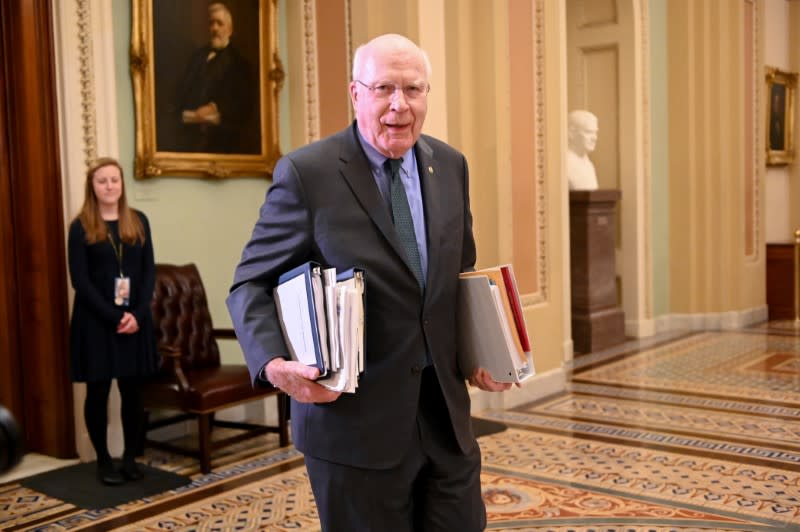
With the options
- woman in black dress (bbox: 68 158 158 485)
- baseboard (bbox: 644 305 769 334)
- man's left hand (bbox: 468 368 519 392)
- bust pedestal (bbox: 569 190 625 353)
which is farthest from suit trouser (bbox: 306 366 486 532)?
baseboard (bbox: 644 305 769 334)

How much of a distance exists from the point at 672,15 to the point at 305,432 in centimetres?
897

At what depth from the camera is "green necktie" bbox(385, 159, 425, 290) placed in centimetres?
224

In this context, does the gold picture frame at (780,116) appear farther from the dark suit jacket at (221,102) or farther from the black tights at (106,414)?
the black tights at (106,414)

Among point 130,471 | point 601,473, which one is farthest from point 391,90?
point 130,471

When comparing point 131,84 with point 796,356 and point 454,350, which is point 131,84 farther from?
point 796,356

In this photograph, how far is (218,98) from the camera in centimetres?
595

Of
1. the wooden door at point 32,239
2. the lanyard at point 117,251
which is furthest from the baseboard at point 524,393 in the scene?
the wooden door at point 32,239

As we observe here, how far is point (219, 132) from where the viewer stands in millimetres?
5988

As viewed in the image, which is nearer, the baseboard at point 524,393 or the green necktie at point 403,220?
the green necktie at point 403,220

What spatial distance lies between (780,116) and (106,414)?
10279mm

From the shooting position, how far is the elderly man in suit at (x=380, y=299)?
214 centimetres

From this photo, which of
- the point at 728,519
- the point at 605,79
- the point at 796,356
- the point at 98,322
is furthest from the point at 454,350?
the point at 605,79

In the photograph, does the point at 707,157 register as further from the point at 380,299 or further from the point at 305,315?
the point at 305,315

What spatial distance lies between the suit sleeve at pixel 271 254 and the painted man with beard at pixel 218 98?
3.78 metres
